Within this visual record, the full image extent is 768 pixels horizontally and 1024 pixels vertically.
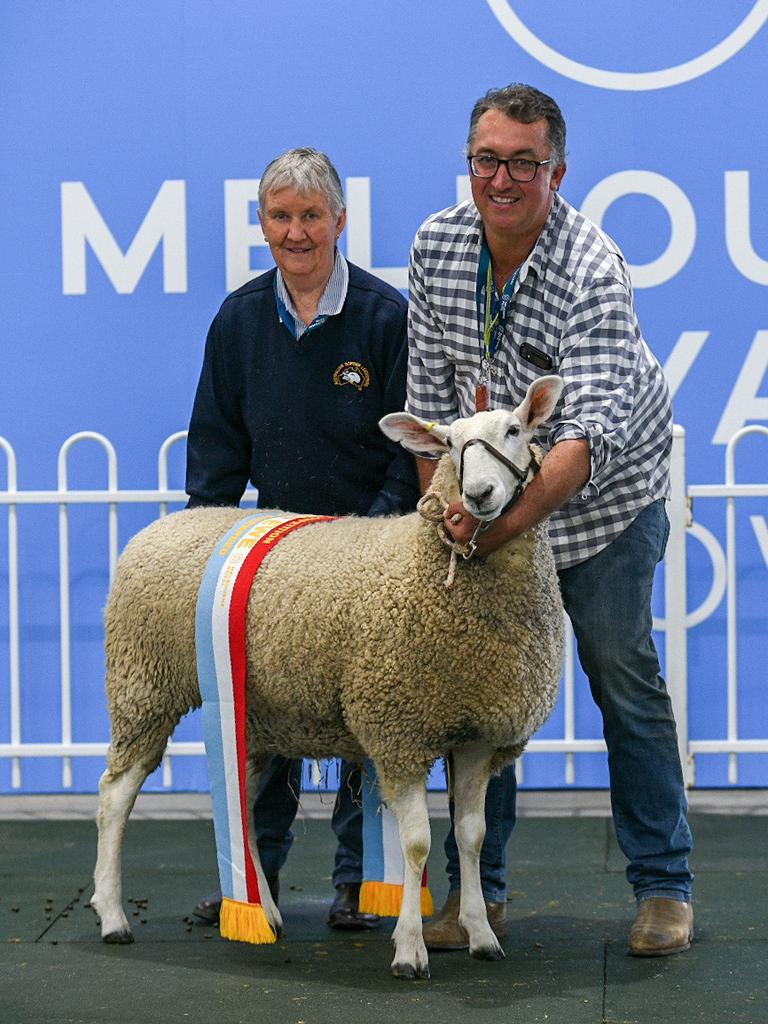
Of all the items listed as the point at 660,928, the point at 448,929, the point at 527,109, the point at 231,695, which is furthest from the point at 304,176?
the point at 660,928

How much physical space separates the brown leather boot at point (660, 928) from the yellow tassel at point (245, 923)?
91 cm

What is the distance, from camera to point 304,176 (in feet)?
13.0

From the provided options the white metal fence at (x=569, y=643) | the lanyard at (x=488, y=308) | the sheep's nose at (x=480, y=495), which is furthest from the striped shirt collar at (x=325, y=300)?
the white metal fence at (x=569, y=643)

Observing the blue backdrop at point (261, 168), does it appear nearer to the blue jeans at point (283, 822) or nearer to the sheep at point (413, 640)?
the blue jeans at point (283, 822)

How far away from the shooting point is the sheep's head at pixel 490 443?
10.9 ft

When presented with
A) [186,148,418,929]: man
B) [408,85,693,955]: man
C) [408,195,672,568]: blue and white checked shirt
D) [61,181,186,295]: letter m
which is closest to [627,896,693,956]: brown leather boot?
[408,85,693,955]: man

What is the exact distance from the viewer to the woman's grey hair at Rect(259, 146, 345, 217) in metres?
3.96

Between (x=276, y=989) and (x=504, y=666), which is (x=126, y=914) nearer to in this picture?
(x=276, y=989)

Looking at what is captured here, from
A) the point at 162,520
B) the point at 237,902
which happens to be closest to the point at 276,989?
the point at 237,902

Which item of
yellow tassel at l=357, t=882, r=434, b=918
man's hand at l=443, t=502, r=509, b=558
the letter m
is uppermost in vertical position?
the letter m

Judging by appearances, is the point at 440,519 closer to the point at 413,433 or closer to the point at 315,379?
the point at 413,433

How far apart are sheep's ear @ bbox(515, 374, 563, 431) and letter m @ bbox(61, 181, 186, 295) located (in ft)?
9.12

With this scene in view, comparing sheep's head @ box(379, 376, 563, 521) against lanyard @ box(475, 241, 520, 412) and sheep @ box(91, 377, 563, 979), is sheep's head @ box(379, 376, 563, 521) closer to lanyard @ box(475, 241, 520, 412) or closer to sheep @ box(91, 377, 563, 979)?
sheep @ box(91, 377, 563, 979)

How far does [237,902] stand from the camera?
385cm
